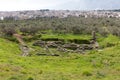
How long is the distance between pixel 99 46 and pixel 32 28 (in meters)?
28.4

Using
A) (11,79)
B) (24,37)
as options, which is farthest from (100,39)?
(11,79)

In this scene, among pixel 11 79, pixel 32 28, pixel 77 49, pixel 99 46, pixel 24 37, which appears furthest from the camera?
pixel 32 28

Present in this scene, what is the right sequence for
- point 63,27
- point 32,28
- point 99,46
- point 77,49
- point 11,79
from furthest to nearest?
point 63,27 < point 32,28 < point 99,46 < point 77,49 < point 11,79

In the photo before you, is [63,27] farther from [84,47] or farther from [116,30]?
[84,47]

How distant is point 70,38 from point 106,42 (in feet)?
36.0

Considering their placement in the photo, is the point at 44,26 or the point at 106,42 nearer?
the point at 106,42

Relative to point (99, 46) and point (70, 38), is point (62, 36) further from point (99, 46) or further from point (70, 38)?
point (99, 46)

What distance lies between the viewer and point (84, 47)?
7288cm

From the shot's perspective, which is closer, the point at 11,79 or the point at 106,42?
the point at 11,79

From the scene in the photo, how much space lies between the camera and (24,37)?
8150 cm

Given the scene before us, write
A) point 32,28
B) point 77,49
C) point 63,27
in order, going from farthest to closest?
point 63,27, point 32,28, point 77,49

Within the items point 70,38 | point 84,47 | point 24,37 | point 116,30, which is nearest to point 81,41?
point 70,38

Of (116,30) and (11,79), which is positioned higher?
(11,79)

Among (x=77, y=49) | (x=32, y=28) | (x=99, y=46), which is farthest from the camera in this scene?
(x=32, y=28)
